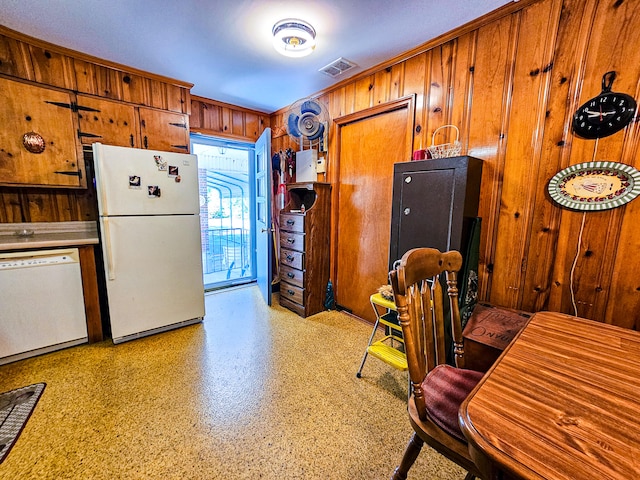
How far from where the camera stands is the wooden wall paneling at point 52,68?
7.02ft

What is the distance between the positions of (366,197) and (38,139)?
9.10 ft

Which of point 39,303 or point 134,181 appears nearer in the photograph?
point 39,303

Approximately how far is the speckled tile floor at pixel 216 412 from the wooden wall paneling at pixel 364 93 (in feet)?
7.10

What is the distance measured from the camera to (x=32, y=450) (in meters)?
1.33

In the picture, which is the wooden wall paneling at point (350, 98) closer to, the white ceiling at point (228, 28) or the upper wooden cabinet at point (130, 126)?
the white ceiling at point (228, 28)

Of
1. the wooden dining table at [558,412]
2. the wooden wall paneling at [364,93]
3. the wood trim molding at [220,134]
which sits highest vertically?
the wooden wall paneling at [364,93]

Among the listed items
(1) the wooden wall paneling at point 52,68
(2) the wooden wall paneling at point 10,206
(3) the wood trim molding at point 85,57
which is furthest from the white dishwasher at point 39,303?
(3) the wood trim molding at point 85,57

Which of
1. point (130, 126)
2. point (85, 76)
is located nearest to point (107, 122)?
point (130, 126)

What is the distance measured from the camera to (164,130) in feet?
8.93

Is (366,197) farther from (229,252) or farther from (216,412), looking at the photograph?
(229,252)

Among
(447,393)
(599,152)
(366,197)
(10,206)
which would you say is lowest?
(447,393)

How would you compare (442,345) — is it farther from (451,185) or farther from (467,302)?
(451,185)

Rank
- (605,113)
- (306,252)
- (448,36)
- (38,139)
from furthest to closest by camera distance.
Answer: (306,252) < (38,139) < (448,36) < (605,113)

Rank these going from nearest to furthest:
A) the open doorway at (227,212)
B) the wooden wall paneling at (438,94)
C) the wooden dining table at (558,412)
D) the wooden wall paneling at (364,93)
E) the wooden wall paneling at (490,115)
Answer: the wooden dining table at (558,412) < the wooden wall paneling at (490,115) < the wooden wall paneling at (438,94) < the wooden wall paneling at (364,93) < the open doorway at (227,212)
